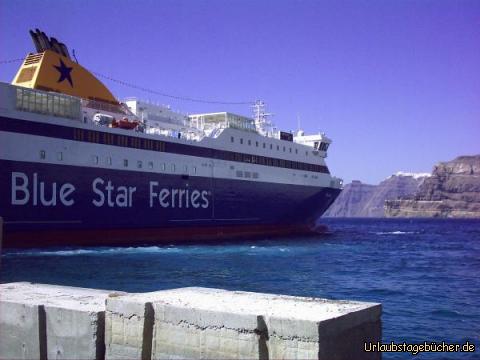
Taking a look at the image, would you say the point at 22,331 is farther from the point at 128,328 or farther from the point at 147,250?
the point at 147,250

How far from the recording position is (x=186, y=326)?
452cm

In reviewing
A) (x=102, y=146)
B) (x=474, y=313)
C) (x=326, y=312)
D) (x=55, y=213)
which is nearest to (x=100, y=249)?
(x=55, y=213)

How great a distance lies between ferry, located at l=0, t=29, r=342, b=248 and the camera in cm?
2186

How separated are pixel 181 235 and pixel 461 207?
593ft

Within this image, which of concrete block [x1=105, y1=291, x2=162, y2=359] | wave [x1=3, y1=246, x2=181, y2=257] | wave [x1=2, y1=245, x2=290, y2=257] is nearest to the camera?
concrete block [x1=105, y1=291, x2=162, y2=359]

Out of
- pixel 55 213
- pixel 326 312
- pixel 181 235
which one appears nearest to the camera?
pixel 326 312

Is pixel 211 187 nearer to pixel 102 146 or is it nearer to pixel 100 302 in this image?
pixel 102 146

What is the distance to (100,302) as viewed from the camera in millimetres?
5309

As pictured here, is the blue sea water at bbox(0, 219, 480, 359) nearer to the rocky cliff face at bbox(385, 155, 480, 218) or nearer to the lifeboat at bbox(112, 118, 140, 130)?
the lifeboat at bbox(112, 118, 140, 130)

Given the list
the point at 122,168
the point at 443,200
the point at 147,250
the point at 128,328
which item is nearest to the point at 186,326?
the point at 128,328

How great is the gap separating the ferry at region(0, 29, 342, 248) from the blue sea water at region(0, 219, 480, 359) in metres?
1.49

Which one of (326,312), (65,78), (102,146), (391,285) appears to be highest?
(65,78)

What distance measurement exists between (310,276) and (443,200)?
18594cm

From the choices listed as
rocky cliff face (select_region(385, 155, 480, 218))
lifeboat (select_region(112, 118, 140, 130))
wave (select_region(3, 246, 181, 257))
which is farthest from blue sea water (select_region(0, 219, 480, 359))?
rocky cliff face (select_region(385, 155, 480, 218))
